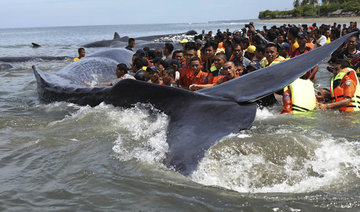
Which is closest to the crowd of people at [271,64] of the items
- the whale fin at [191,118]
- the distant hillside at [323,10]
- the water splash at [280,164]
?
the water splash at [280,164]

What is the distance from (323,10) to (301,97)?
114 metres

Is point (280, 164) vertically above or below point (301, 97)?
below

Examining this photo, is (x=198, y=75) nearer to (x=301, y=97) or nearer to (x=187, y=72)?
(x=187, y=72)

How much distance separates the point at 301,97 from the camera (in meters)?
6.77

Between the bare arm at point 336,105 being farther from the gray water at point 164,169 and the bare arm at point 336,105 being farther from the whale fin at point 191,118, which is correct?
the whale fin at point 191,118

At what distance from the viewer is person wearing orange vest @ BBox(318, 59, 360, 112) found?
22.5 ft

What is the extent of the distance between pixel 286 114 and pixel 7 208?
4.67 m

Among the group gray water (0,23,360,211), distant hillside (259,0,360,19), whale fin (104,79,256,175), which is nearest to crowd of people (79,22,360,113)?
gray water (0,23,360,211)

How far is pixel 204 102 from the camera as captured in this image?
166 inches

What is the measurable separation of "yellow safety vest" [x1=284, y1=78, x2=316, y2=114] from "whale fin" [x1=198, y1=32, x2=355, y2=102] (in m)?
2.05

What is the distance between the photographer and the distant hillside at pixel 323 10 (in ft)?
306

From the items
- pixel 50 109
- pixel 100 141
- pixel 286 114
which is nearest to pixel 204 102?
pixel 100 141

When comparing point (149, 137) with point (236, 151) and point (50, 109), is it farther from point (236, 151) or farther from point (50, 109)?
point (50, 109)

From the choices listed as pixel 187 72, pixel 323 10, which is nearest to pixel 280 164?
pixel 187 72
